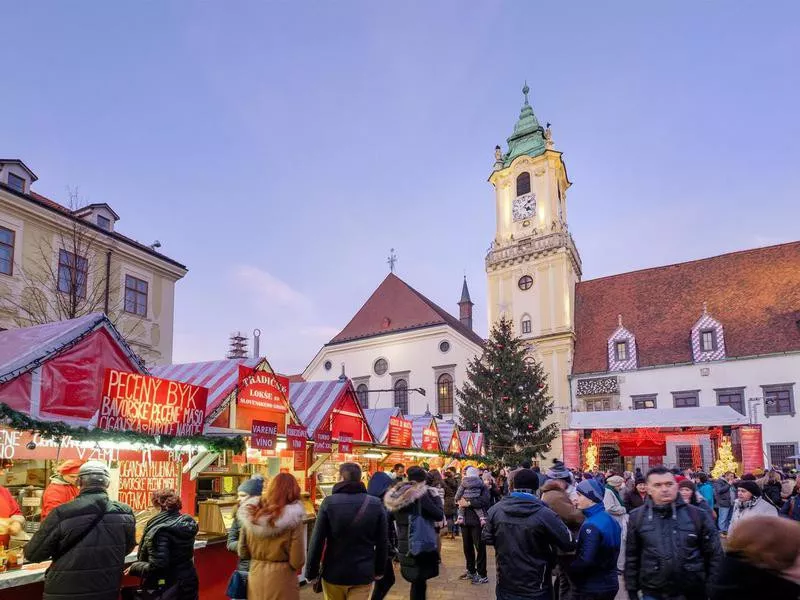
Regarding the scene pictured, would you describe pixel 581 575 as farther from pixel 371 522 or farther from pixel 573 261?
pixel 573 261

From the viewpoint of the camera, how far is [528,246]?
1649 inches

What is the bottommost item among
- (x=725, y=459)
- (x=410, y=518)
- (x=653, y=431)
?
(x=725, y=459)

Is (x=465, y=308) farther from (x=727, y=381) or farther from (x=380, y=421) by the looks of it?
(x=380, y=421)

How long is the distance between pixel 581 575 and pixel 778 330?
3470cm

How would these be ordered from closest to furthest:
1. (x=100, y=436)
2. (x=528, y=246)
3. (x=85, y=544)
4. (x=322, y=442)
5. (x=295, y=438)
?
(x=85, y=544) < (x=100, y=436) < (x=295, y=438) < (x=322, y=442) < (x=528, y=246)

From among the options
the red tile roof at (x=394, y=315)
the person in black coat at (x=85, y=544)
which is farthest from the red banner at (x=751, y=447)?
the person in black coat at (x=85, y=544)

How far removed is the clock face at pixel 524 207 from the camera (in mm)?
42781

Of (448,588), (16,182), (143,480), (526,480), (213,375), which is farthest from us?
(16,182)

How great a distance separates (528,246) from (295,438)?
33901mm

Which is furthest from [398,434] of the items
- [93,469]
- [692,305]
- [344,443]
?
[692,305]

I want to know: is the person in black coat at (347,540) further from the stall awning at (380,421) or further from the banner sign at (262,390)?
the stall awning at (380,421)

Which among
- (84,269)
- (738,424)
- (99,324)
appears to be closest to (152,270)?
(84,269)

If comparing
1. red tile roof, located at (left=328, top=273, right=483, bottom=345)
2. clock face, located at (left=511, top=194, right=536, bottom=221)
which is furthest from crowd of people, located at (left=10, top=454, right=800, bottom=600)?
clock face, located at (left=511, top=194, right=536, bottom=221)

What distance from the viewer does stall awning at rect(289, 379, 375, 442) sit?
43.3 ft
